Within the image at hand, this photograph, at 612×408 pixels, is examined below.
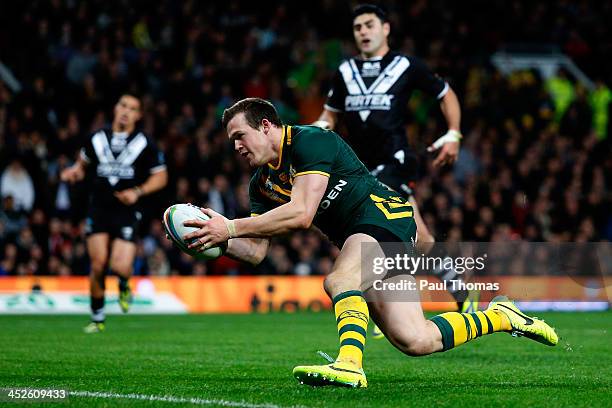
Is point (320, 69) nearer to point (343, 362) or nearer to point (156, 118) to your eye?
point (156, 118)

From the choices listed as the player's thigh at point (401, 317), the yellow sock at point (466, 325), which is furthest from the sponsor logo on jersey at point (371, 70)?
the player's thigh at point (401, 317)

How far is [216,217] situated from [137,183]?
20.6 ft

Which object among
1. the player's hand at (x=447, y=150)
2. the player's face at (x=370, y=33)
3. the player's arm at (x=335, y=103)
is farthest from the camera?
the player's arm at (x=335, y=103)

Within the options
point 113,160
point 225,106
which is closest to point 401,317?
point 113,160

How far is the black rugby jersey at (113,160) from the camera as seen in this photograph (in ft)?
38.9

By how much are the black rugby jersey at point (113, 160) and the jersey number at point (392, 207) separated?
18.8 ft

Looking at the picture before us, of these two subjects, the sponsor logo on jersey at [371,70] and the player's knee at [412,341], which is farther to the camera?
the sponsor logo on jersey at [371,70]

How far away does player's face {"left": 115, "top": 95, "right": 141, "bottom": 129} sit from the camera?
11812 mm

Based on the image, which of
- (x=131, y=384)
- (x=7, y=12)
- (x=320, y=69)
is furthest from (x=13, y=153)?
(x=131, y=384)

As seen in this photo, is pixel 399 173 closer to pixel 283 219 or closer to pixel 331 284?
pixel 331 284

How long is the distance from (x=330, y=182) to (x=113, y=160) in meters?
A: 5.89

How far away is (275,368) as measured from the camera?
24.7ft

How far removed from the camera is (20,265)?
53.9 feet

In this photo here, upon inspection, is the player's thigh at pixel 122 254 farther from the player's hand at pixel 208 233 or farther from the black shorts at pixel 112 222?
the player's hand at pixel 208 233
